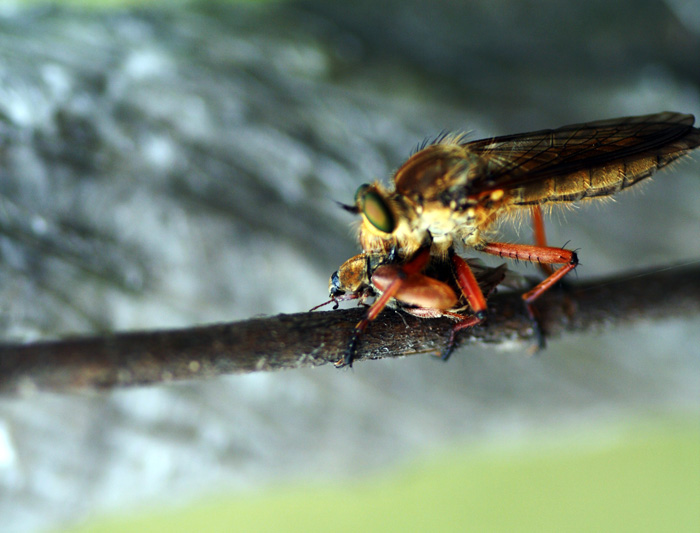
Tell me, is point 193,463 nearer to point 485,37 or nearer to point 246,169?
point 246,169

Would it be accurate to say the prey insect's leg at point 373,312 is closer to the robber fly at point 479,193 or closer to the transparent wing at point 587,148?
the robber fly at point 479,193

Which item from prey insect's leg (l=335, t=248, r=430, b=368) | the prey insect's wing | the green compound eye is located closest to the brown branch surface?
prey insect's leg (l=335, t=248, r=430, b=368)

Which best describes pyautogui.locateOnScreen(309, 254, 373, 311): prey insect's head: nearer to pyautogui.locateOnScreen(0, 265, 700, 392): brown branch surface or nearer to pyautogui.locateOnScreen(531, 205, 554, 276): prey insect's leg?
pyautogui.locateOnScreen(0, 265, 700, 392): brown branch surface

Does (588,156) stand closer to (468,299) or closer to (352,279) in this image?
(468,299)

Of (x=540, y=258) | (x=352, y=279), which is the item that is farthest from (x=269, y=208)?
(x=540, y=258)

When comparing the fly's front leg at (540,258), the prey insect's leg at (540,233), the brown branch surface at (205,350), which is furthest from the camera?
the prey insect's leg at (540,233)

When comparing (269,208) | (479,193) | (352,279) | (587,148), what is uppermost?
(269,208)

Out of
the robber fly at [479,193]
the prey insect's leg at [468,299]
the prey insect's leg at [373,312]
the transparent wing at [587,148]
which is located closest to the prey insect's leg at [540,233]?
the robber fly at [479,193]

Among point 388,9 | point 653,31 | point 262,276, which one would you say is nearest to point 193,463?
point 262,276
